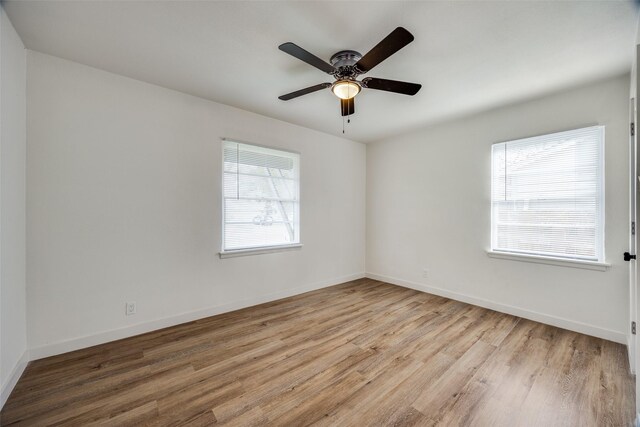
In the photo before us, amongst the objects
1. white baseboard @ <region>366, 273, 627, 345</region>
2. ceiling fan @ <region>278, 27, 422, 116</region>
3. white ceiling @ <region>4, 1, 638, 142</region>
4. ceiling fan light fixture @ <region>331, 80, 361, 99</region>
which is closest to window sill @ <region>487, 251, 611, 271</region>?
white baseboard @ <region>366, 273, 627, 345</region>

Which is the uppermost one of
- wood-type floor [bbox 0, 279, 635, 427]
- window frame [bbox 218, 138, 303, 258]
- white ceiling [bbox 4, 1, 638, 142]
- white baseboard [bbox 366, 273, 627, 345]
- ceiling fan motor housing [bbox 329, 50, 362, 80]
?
white ceiling [bbox 4, 1, 638, 142]

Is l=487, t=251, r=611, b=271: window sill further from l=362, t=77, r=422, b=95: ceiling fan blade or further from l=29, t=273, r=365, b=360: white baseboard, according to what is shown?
l=29, t=273, r=365, b=360: white baseboard

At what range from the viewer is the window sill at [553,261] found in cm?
265

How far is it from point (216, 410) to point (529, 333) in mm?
3103

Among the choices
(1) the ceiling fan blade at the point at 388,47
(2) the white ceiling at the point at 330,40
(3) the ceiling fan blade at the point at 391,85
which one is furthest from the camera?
(3) the ceiling fan blade at the point at 391,85

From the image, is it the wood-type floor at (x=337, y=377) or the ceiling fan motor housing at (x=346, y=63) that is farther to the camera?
the ceiling fan motor housing at (x=346, y=63)

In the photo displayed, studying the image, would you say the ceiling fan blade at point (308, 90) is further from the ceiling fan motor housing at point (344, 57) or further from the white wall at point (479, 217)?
the white wall at point (479, 217)

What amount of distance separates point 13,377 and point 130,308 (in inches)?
33.2

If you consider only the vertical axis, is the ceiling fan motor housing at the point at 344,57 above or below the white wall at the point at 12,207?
above

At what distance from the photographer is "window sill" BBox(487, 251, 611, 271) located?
2.65m

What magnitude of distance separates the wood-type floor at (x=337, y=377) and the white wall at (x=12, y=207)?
24 centimetres

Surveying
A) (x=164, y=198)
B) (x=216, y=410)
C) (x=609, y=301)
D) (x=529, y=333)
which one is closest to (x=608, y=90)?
(x=609, y=301)

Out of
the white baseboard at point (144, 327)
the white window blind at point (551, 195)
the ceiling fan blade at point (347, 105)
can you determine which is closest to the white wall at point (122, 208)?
the white baseboard at point (144, 327)

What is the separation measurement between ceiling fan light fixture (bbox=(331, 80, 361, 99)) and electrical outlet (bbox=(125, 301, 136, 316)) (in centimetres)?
291
